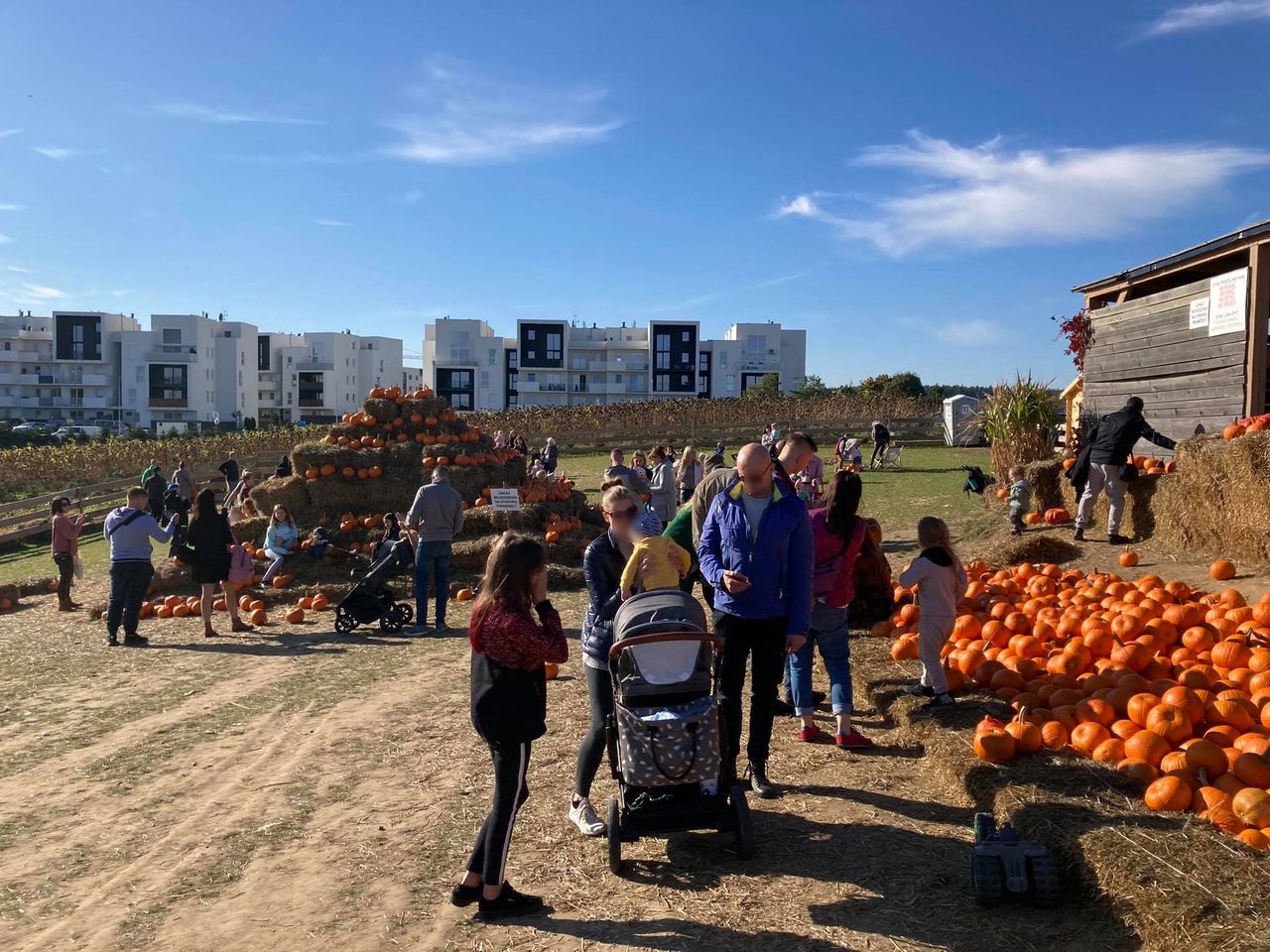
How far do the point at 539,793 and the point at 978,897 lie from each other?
2.50 meters

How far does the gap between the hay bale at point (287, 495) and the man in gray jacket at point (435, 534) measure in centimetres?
543

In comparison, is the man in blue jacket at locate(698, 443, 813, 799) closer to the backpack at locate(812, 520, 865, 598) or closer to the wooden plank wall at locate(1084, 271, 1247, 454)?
the backpack at locate(812, 520, 865, 598)

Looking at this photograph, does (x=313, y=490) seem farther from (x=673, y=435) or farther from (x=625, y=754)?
(x=673, y=435)

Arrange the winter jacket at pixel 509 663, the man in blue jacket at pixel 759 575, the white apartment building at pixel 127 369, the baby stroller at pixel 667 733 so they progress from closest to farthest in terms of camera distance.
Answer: the winter jacket at pixel 509 663 → the baby stroller at pixel 667 733 → the man in blue jacket at pixel 759 575 → the white apartment building at pixel 127 369

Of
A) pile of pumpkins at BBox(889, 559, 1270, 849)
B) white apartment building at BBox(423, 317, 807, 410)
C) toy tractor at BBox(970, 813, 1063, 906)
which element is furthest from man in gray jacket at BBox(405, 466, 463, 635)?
white apartment building at BBox(423, 317, 807, 410)

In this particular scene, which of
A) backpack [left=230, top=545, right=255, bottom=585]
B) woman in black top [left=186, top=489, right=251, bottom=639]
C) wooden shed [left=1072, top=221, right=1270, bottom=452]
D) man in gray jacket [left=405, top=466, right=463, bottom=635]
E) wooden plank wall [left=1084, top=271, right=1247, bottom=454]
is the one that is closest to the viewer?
woman in black top [left=186, top=489, right=251, bottom=639]

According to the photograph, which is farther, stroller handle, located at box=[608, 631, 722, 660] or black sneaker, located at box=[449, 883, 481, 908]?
stroller handle, located at box=[608, 631, 722, 660]

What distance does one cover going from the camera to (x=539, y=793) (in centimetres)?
546

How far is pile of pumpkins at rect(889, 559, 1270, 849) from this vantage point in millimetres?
4426

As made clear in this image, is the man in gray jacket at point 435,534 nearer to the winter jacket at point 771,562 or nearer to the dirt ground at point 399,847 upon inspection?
the dirt ground at point 399,847

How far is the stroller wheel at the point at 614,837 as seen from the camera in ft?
14.3

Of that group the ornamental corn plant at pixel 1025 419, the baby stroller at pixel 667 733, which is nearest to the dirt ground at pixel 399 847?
the baby stroller at pixel 667 733

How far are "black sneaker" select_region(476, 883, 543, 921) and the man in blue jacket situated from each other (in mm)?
1345

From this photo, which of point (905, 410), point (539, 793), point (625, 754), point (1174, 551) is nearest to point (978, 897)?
point (625, 754)
